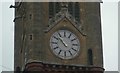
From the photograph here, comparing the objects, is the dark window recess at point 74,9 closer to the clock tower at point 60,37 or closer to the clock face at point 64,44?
the clock tower at point 60,37

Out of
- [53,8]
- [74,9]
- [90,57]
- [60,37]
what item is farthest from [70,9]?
[90,57]

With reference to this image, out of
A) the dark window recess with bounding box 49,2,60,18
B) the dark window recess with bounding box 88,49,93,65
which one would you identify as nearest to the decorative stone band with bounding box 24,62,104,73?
the dark window recess with bounding box 88,49,93,65

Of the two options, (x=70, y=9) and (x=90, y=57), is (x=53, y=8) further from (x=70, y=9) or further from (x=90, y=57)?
(x=90, y=57)

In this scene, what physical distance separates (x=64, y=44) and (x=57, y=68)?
80.7 inches

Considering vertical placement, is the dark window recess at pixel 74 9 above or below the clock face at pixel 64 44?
above

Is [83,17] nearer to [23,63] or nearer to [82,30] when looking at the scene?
[82,30]

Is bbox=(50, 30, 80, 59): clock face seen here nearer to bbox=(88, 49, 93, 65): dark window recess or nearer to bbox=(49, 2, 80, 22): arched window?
bbox=(88, 49, 93, 65): dark window recess

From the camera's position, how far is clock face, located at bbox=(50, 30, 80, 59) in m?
65.2

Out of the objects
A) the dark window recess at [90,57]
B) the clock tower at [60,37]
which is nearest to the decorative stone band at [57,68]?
the clock tower at [60,37]

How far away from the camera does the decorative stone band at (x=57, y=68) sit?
2519 inches

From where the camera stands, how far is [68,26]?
66.5 meters

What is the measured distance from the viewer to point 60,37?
65.7 m

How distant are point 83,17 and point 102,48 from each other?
2.79m

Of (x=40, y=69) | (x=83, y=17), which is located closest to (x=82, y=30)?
(x=83, y=17)
